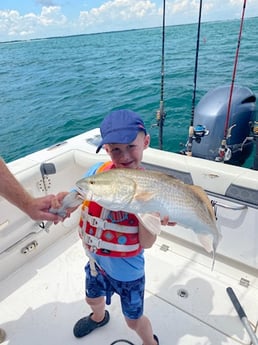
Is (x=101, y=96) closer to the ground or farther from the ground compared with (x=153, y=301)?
closer to the ground

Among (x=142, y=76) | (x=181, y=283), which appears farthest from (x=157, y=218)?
(x=142, y=76)

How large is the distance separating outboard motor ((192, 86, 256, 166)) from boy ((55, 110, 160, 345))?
2432mm

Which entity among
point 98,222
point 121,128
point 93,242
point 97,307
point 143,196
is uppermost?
point 121,128

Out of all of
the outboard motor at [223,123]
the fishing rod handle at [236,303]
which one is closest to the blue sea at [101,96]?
the outboard motor at [223,123]

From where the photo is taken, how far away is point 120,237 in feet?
5.08

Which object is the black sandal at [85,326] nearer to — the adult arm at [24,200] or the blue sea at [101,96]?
the adult arm at [24,200]

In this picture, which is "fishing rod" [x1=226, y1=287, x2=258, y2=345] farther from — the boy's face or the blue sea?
the blue sea

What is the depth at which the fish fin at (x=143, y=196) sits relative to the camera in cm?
117

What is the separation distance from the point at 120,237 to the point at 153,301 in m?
1.07

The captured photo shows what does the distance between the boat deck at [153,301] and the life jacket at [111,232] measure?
0.88 m

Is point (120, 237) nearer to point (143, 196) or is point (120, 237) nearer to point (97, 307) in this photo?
point (143, 196)

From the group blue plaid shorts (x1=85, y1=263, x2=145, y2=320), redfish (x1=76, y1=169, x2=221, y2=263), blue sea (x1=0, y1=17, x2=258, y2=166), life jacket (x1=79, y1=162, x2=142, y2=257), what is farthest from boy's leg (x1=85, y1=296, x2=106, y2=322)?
blue sea (x1=0, y1=17, x2=258, y2=166)

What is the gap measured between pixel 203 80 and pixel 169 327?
10204 mm

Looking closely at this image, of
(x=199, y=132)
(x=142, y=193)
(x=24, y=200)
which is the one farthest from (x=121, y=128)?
(x=199, y=132)
